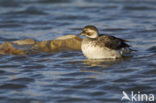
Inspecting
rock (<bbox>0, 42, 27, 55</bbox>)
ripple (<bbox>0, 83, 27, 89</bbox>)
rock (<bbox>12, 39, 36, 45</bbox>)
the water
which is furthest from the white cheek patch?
ripple (<bbox>0, 83, 27, 89</bbox>)

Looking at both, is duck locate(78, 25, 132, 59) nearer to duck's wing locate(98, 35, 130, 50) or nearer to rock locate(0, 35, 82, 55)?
duck's wing locate(98, 35, 130, 50)

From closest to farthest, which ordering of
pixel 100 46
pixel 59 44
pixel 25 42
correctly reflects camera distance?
pixel 100 46 < pixel 59 44 < pixel 25 42

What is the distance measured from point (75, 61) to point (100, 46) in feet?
2.39

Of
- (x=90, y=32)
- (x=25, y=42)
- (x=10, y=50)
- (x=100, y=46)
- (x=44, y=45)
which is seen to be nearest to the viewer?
(x=100, y=46)

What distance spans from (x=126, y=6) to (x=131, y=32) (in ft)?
14.9

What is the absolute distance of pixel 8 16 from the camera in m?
16.9

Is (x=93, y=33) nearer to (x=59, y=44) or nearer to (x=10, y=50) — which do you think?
(x=59, y=44)

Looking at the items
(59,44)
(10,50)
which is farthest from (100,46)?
(10,50)

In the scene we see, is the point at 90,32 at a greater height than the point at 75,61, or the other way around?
the point at 90,32

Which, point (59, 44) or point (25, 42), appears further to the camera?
point (25, 42)

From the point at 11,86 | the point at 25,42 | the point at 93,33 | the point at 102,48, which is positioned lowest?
the point at 11,86

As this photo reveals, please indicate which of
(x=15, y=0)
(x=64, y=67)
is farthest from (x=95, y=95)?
(x=15, y=0)

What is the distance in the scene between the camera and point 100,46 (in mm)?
10453

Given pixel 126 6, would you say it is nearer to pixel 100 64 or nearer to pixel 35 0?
pixel 35 0
